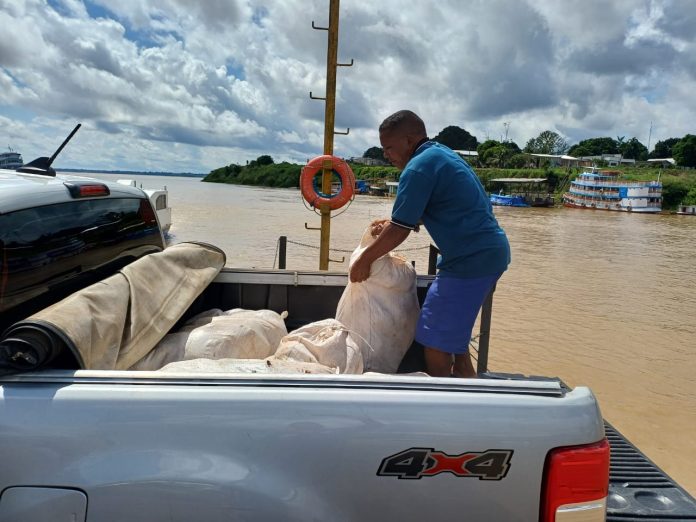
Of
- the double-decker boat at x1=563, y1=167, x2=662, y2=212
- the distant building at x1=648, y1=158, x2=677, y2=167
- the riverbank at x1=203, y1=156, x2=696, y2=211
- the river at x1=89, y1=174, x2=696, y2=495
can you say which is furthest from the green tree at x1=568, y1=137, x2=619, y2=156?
the river at x1=89, y1=174, x2=696, y2=495

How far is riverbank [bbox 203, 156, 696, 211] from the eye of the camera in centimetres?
5931

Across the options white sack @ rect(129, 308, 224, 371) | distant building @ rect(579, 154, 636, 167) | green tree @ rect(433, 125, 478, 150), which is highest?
green tree @ rect(433, 125, 478, 150)

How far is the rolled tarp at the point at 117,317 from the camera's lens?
59.3 inches

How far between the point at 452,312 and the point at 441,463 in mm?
1366

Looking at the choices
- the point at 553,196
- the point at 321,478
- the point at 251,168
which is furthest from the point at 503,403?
the point at 251,168

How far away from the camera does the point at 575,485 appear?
1336mm

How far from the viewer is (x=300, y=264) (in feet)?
45.0

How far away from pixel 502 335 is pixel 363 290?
555cm

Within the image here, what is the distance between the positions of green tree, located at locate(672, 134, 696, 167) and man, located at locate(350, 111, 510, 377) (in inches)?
3723

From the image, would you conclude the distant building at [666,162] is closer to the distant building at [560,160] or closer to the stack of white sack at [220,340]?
the distant building at [560,160]

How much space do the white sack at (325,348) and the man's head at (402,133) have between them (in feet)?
3.26

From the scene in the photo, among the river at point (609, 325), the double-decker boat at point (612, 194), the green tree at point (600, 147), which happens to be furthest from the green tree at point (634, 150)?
the river at point (609, 325)

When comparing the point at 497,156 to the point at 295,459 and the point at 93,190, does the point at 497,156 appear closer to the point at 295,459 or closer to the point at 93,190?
the point at 93,190

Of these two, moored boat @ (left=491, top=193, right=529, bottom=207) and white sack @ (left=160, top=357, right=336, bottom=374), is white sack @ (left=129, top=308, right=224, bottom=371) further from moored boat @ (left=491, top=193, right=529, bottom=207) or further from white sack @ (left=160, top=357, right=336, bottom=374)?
moored boat @ (left=491, top=193, right=529, bottom=207)
